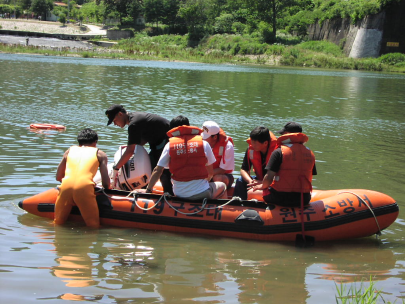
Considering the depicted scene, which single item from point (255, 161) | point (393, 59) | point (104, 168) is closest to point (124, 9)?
point (393, 59)

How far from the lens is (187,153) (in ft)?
19.7

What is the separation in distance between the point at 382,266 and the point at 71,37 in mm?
75248

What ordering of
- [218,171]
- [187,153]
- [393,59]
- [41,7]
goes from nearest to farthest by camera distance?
[187,153], [218,171], [393,59], [41,7]

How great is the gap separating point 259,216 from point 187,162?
45.1 inches

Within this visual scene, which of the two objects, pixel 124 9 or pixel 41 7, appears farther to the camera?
pixel 41 7

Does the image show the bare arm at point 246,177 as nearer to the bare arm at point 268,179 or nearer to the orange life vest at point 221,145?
the orange life vest at point 221,145

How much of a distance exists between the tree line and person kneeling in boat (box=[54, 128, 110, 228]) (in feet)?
156

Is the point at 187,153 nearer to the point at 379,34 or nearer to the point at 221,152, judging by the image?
the point at 221,152

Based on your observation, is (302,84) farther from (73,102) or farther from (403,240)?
(403,240)

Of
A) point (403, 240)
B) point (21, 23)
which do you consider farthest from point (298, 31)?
point (403, 240)

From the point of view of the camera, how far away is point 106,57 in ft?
163

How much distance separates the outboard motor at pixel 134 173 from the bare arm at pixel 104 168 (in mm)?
356

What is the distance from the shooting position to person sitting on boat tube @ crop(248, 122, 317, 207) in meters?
5.98

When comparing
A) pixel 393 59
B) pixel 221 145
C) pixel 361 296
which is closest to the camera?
pixel 361 296
